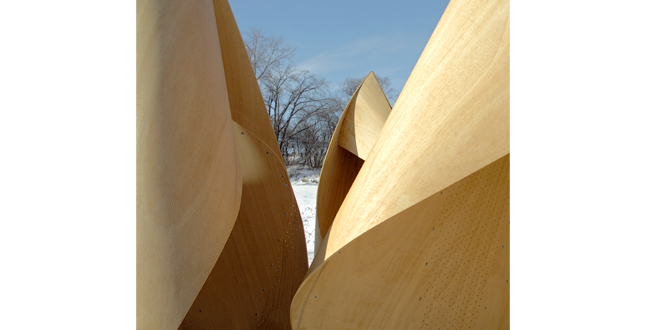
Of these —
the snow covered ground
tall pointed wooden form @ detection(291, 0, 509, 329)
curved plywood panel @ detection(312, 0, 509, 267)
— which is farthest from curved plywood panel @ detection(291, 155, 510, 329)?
the snow covered ground

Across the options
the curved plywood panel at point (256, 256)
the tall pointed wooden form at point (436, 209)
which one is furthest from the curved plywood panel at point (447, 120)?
the curved plywood panel at point (256, 256)

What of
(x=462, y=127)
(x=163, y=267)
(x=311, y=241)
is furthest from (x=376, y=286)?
(x=311, y=241)

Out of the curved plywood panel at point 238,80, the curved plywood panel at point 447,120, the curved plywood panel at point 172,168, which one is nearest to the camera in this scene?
the curved plywood panel at point 172,168

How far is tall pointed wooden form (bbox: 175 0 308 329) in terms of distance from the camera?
1.98 m

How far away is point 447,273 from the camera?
167 cm

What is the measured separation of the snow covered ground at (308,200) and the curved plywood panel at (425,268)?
7.46ft

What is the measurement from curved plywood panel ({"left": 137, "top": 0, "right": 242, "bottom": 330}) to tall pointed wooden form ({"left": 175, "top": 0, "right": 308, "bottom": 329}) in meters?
0.53

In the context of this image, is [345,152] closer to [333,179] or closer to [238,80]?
[333,179]

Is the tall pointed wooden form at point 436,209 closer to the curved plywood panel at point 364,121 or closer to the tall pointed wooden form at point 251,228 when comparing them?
the tall pointed wooden form at point 251,228

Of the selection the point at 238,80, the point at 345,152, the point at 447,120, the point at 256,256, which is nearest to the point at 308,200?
the point at 345,152

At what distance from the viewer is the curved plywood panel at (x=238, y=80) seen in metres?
1.97

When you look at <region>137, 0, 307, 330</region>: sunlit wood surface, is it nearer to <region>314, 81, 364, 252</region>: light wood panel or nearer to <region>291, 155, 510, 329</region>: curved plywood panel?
<region>291, 155, 510, 329</region>: curved plywood panel

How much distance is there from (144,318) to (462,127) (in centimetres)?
128

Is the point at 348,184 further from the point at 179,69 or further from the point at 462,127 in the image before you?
the point at 179,69
